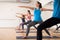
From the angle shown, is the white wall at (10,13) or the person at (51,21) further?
the white wall at (10,13)

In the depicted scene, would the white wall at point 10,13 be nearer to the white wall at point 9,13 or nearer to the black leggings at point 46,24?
the white wall at point 9,13

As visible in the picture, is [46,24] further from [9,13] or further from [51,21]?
[9,13]

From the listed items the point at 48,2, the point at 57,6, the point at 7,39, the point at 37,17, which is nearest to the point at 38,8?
the point at 37,17

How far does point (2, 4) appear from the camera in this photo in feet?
26.2

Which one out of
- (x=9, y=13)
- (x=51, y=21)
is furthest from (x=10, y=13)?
(x=51, y=21)

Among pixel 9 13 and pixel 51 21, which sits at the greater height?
pixel 51 21

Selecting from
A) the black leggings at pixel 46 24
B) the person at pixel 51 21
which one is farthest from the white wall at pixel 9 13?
the black leggings at pixel 46 24

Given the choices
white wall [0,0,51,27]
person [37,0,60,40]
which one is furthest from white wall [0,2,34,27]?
person [37,0,60,40]

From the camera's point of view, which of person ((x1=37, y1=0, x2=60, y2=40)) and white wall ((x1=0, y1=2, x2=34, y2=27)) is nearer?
person ((x1=37, y1=0, x2=60, y2=40))

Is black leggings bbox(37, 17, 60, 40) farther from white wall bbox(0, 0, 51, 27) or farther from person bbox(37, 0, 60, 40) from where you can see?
white wall bbox(0, 0, 51, 27)

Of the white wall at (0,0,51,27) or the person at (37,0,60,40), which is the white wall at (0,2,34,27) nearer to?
the white wall at (0,0,51,27)

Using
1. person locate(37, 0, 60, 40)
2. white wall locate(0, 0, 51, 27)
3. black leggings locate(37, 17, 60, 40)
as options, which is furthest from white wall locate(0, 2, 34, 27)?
black leggings locate(37, 17, 60, 40)

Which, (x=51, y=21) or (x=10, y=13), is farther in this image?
(x=10, y=13)

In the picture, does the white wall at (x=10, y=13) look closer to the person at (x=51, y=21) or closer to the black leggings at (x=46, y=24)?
the person at (x=51, y=21)
